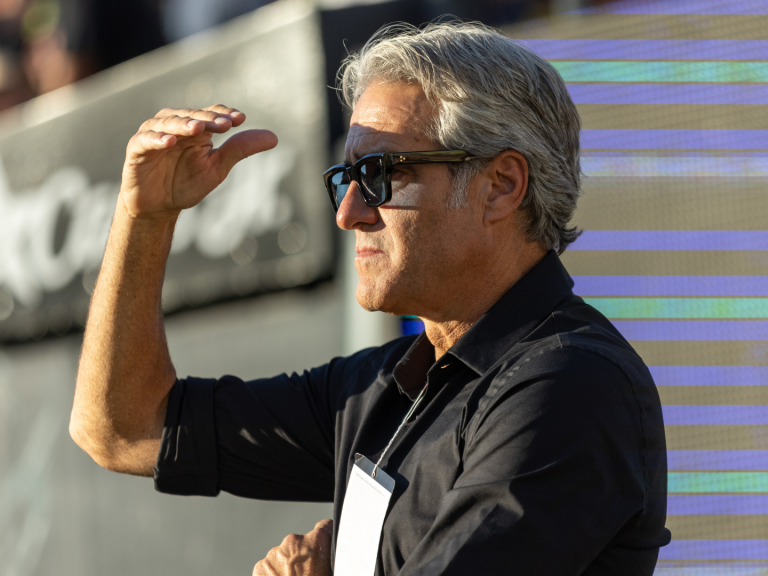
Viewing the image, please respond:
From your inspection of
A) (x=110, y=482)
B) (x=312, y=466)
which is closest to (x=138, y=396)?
(x=312, y=466)

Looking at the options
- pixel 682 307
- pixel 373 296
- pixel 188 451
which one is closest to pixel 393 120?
pixel 373 296

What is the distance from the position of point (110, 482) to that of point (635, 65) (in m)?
2.81

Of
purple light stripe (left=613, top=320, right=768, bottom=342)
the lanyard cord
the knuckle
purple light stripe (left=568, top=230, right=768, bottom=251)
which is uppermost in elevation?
the lanyard cord

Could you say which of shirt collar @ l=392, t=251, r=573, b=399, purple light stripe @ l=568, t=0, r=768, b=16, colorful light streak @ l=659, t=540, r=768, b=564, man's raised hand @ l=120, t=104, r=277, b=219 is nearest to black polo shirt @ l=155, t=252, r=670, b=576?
shirt collar @ l=392, t=251, r=573, b=399

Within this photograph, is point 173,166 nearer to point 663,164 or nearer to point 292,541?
point 292,541

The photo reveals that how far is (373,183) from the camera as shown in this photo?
1.50 meters

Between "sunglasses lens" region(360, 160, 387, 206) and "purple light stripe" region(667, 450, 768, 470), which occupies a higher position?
"sunglasses lens" region(360, 160, 387, 206)

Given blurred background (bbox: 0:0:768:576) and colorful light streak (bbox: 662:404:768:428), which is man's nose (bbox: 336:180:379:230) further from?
colorful light streak (bbox: 662:404:768:428)

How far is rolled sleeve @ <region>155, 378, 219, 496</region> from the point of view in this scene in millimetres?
1679

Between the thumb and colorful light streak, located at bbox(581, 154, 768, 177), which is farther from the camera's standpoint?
colorful light streak, located at bbox(581, 154, 768, 177)

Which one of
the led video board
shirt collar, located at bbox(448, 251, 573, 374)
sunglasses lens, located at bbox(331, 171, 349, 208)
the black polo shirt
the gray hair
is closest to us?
the black polo shirt

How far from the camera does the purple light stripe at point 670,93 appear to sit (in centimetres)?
186

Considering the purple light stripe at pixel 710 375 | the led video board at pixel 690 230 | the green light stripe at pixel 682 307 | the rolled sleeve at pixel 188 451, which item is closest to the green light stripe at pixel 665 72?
the led video board at pixel 690 230

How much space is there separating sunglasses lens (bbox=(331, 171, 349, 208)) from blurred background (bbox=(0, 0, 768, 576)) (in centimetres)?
75
